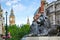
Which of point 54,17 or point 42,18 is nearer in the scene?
point 42,18

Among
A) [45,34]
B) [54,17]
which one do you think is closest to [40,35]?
[45,34]

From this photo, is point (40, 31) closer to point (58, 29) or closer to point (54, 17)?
point (58, 29)

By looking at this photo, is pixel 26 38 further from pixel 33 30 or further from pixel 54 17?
pixel 54 17

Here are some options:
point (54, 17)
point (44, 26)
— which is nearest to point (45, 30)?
point (44, 26)

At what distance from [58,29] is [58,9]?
15.6 meters

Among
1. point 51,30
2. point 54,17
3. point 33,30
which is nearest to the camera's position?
point 51,30

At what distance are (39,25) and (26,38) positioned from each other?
5.58 feet

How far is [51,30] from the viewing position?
1053 inches

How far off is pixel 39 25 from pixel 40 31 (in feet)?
1.92

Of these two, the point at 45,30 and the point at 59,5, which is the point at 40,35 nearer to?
the point at 45,30

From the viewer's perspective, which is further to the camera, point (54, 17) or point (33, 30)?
point (54, 17)

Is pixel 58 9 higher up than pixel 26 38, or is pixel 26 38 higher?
pixel 58 9

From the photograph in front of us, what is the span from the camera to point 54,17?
135ft

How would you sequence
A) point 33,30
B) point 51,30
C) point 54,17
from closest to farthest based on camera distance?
point 51,30
point 33,30
point 54,17
